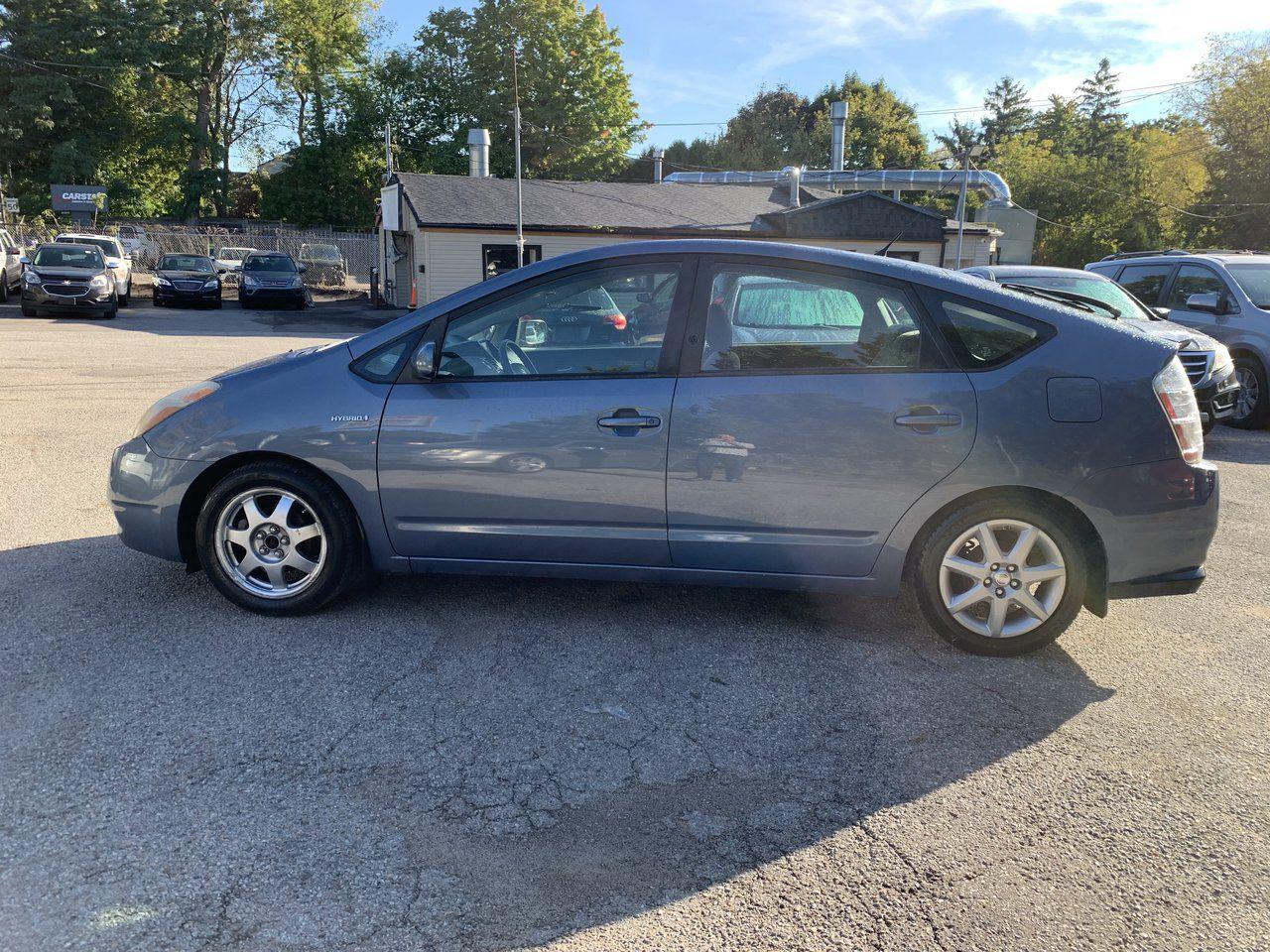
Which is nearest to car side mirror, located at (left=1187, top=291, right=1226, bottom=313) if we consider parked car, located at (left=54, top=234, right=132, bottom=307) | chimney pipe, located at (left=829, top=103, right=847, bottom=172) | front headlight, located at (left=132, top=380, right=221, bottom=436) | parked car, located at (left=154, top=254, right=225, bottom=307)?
front headlight, located at (left=132, top=380, right=221, bottom=436)

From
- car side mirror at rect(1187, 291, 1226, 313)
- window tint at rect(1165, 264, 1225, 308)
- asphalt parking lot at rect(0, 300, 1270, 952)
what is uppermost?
window tint at rect(1165, 264, 1225, 308)

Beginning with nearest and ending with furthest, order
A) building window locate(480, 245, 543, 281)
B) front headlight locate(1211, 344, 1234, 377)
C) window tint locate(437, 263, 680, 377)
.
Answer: window tint locate(437, 263, 680, 377) → front headlight locate(1211, 344, 1234, 377) → building window locate(480, 245, 543, 281)

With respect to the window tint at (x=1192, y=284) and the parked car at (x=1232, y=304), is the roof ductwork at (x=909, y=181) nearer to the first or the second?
the parked car at (x=1232, y=304)

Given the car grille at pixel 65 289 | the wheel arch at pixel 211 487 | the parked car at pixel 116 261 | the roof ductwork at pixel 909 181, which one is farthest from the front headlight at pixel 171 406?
the roof ductwork at pixel 909 181

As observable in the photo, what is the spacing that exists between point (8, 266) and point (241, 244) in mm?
18795

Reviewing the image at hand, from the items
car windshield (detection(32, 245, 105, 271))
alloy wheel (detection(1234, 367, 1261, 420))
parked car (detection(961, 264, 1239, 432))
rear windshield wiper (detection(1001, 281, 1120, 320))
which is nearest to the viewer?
rear windshield wiper (detection(1001, 281, 1120, 320))

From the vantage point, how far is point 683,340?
4.01 m

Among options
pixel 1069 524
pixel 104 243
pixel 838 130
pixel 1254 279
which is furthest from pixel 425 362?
pixel 838 130

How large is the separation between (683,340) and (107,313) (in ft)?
76.9

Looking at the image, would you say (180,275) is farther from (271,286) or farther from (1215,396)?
(1215,396)

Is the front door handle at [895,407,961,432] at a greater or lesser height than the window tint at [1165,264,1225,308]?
lesser

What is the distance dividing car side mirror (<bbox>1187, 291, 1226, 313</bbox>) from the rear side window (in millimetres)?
8040

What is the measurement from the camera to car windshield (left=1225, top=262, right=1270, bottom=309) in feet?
34.4

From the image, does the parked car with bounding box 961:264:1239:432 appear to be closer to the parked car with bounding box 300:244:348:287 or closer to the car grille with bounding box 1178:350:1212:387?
the car grille with bounding box 1178:350:1212:387
